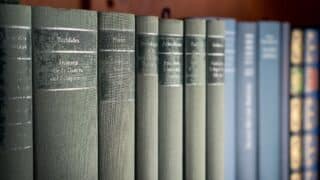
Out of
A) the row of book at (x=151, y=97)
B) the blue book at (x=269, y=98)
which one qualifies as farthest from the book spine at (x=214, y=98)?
the blue book at (x=269, y=98)

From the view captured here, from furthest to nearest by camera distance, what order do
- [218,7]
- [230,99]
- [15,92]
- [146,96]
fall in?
[218,7]
[230,99]
[146,96]
[15,92]

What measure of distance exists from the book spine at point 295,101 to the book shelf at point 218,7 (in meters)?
0.15

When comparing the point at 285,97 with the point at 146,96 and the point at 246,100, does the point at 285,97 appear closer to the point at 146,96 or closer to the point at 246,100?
the point at 246,100

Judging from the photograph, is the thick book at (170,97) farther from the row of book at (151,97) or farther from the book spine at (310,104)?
the book spine at (310,104)

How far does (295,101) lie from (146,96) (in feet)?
1.03

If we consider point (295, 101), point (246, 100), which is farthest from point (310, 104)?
point (246, 100)

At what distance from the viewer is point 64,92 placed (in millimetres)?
473

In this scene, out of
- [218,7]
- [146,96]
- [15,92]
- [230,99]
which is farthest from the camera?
[218,7]

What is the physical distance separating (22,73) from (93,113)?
0.09 m

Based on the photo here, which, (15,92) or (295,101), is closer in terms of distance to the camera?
(15,92)

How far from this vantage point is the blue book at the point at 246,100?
0.70 meters

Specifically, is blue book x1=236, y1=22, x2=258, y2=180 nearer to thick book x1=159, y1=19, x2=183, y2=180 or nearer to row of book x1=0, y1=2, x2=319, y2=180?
row of book x1=0, y1=2, x2=319, y2=180

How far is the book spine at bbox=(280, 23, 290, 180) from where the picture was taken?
738 millimetres

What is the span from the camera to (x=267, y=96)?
73 cm
